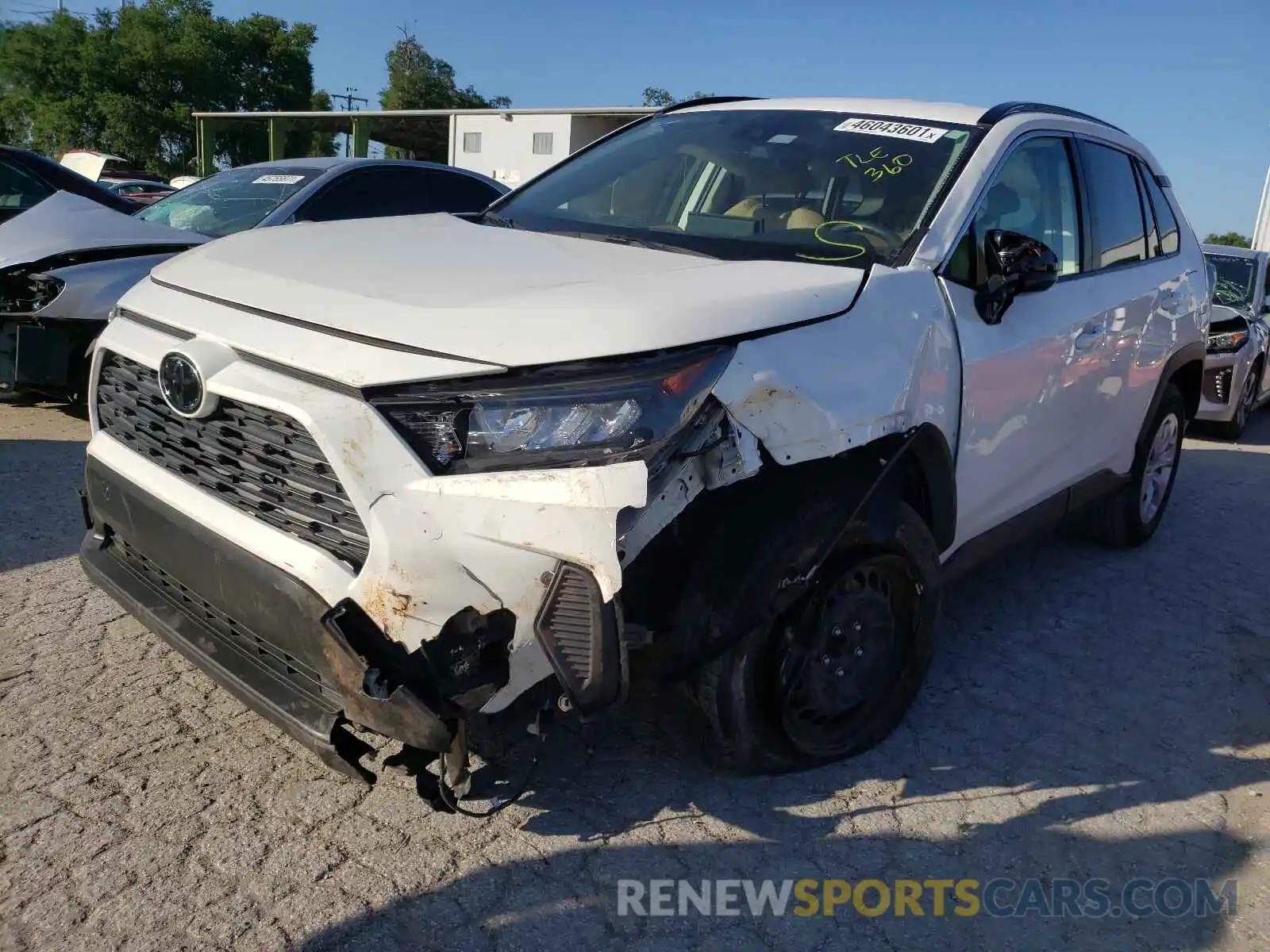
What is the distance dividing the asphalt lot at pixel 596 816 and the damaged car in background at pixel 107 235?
1.92 metres

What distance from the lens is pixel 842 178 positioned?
331cm

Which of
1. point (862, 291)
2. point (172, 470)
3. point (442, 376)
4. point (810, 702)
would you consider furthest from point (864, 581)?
point (172, 470)

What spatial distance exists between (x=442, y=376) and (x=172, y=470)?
1.00 meters

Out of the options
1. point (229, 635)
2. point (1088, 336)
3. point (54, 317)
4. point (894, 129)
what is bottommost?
point (229, 635)

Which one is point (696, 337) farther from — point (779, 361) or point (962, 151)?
point (962, 151)

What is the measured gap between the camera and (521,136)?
35469mm

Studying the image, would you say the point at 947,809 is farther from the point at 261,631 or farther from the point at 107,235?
the point at 107,235

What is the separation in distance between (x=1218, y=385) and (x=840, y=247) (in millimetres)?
7140

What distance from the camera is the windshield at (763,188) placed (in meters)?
3.09

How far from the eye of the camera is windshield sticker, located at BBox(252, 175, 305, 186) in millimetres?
6859

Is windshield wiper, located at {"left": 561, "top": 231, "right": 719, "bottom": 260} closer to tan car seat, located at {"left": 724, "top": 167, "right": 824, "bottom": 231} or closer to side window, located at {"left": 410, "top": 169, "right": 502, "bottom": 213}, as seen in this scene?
tan car seat, located at {"left": 724, "top": 167, "right": 824, "bottom": 231}

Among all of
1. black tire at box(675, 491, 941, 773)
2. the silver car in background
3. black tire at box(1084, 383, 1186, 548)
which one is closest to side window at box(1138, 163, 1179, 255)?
black tire at box(1084, 383, 1186, 548)

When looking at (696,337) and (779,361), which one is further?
(779,361)

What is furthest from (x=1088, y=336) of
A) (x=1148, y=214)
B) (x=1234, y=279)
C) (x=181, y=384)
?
(x=1234, y=279)
